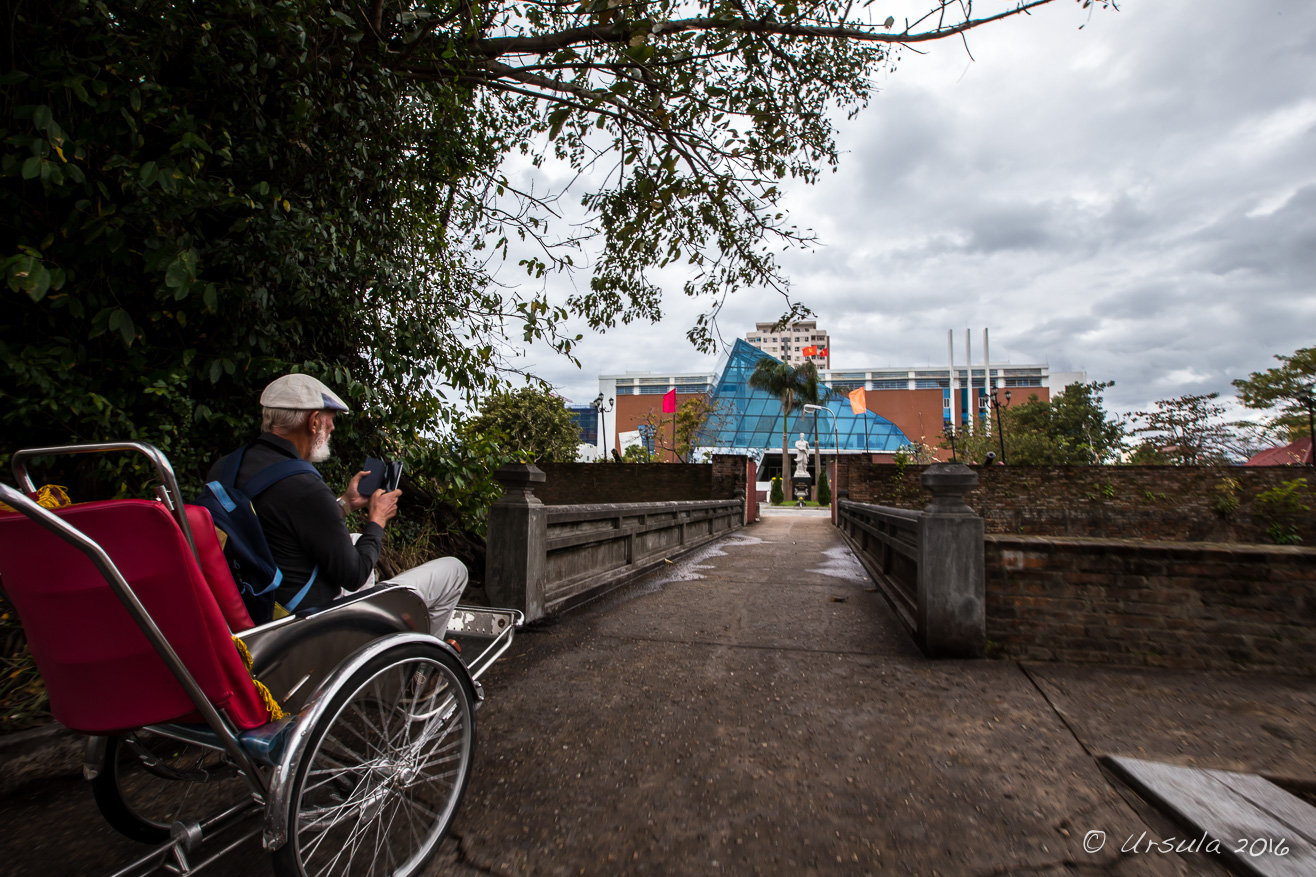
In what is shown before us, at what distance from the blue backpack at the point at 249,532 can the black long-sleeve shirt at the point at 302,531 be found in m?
0.02

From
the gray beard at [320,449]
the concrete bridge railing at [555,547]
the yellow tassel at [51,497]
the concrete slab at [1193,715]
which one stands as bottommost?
the concrete slab at [1193,715]

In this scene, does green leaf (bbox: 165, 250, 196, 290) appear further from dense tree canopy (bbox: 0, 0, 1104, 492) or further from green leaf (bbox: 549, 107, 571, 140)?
green leaf (bbox: 549, 107, 571, 140)

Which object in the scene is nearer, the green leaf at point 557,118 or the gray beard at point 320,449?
the gray beard at point 320,449

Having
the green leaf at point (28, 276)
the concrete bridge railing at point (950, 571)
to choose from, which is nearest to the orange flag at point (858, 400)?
the concrete bridge railing at point (950, 571)

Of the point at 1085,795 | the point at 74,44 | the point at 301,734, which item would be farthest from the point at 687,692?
the point at 74,44

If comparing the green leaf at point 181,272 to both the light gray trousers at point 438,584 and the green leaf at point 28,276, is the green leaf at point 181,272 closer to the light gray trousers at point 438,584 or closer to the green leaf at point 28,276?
the green leaf at point 28,276

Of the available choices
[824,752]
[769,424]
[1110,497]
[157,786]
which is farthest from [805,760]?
[769,424]

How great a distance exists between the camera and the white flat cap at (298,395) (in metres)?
2.20

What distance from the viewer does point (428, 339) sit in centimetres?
460

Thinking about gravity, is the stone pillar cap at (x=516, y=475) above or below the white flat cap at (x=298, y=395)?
below

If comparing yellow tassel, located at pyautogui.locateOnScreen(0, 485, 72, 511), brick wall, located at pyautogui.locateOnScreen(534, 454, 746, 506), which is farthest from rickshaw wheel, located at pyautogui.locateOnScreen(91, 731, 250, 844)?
brick wall, located at pyautogui.locateOnScreen(534, 454, 746, 506)

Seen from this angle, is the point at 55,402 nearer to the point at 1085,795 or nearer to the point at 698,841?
the point at 698,841

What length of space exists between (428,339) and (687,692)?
3112mm

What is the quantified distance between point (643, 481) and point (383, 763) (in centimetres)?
2190
